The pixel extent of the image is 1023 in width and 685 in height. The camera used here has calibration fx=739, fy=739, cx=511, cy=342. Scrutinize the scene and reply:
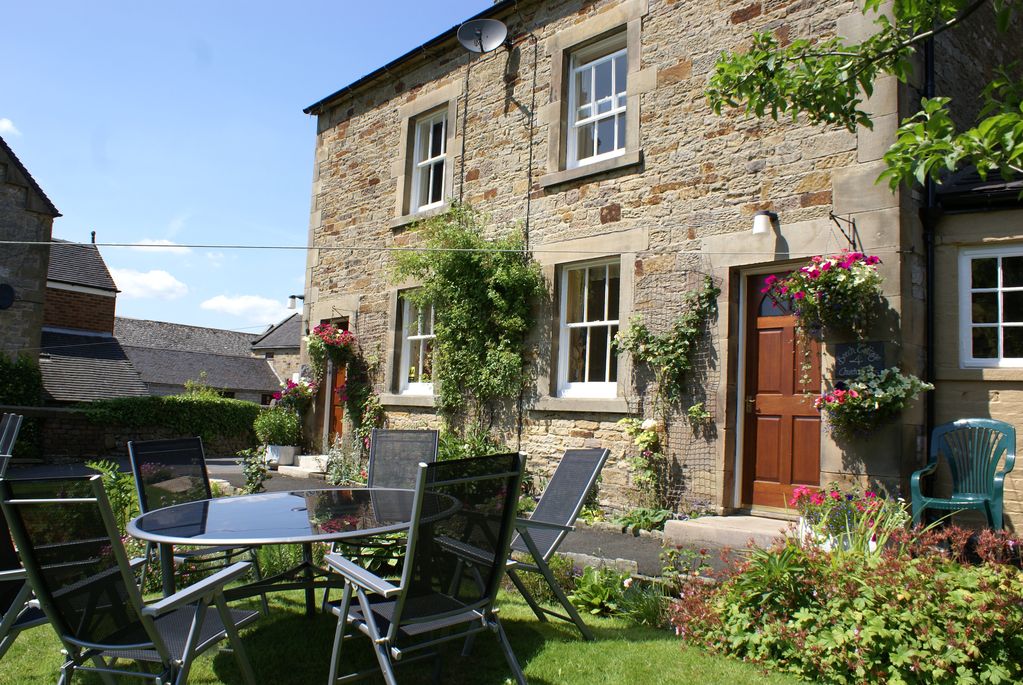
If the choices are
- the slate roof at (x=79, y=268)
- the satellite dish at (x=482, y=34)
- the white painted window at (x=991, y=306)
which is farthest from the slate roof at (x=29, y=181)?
the white painted window at (x=991, y=306)

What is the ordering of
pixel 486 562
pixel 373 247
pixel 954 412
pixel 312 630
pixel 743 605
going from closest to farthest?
pixel 486 562
pixel 743 605
pixel 312 630
pixel 954 412
pixel 373 247

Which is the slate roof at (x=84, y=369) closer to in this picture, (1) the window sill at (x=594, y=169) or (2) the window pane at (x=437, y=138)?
(2) the window pane at (x=437, y=138)

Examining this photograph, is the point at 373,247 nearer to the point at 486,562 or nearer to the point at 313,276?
the point at 313,276

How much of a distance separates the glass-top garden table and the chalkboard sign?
3.77 m

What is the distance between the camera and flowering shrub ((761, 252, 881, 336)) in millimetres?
5824

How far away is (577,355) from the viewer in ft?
27.9

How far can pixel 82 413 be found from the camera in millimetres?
15180

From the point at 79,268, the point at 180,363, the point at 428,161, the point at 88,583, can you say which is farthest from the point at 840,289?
the point at 180,363

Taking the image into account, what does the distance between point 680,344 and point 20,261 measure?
1405 centimetres

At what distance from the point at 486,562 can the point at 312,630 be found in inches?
56.1

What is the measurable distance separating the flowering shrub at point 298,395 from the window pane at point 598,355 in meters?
5.64

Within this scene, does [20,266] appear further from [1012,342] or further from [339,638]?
[1012,342]

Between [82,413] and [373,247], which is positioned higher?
[373,247]

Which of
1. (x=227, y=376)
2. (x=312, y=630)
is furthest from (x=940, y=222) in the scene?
(x=227, y=376)
